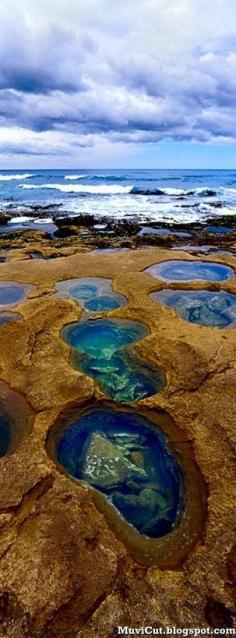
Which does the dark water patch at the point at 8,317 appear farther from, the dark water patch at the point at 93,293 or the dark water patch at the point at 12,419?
the dark water patch at the point at 12,419

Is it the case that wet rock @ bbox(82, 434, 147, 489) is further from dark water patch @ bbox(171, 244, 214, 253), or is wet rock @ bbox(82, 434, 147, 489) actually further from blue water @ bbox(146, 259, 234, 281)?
dark water patch @ bbox(171, 244, 214, 253)

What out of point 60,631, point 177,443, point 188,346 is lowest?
point 60,631

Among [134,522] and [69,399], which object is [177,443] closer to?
[134,522]

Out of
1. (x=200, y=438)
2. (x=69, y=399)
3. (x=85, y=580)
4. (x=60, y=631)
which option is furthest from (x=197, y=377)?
(x=60, y=631)

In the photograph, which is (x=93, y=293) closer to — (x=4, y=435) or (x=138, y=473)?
(x=4, y=435)

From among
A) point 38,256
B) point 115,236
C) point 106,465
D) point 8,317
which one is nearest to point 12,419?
point 106,465

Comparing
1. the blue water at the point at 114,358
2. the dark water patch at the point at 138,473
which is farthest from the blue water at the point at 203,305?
the dark water patch at the point at 138,473

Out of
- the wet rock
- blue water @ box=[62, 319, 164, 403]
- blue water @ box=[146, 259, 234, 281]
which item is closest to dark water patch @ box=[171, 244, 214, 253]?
blue water @ box=[146, 259, 234, 281]
